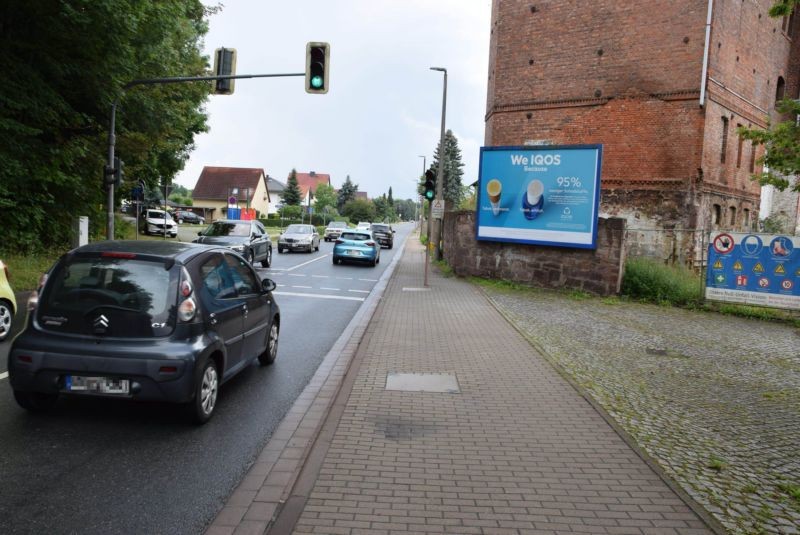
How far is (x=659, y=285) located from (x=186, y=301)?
13128 mm

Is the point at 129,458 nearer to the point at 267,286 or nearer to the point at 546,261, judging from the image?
the point at 267,286

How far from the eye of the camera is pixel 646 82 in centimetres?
2220

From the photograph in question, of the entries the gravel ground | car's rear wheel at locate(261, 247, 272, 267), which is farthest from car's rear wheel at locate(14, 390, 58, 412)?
car's rear wheel at locate(261, 247, 272, 267)

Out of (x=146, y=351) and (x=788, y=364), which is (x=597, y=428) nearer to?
(x=146, y=351)

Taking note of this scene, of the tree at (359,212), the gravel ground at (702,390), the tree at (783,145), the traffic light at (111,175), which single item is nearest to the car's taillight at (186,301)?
the gravel ground at (702,390)

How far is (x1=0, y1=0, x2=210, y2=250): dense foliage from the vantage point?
1300 cm

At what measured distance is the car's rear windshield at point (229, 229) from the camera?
20484mm

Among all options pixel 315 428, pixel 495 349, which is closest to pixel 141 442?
pixel 315 428

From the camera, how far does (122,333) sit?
486cm

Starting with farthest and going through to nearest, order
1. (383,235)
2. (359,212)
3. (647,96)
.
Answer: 1. (359,212)
2. (383,235)
3. (647,96)

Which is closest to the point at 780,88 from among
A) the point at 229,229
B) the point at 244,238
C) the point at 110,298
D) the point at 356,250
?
the point at 356,250

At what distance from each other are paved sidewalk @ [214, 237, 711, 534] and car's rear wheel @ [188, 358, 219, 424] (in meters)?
0.73

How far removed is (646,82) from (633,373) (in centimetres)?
1776

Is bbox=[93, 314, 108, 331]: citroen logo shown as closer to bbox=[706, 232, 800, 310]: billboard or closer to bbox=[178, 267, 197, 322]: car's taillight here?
bbox=[178, 267, 197, 322]: car's taillight
